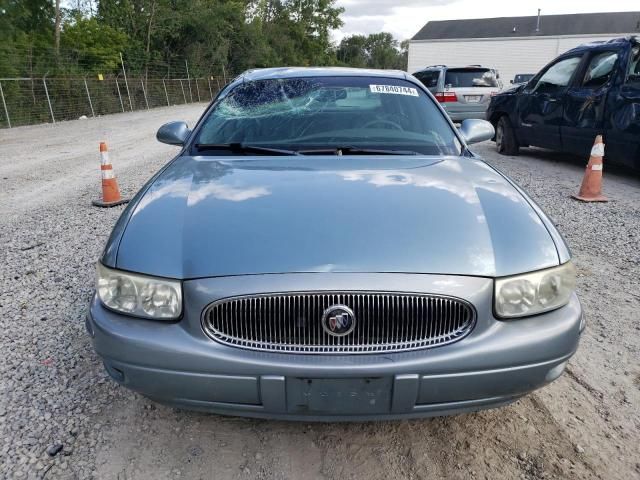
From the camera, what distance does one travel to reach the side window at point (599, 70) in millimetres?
7005

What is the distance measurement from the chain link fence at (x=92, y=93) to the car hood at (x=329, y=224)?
17816mm

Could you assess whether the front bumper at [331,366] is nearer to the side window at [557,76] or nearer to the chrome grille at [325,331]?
the chrome grille at [325,331]

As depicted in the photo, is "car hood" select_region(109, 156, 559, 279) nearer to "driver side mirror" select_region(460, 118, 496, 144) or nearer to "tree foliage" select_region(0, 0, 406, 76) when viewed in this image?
"driver side mirror" select_region(460, 118, 496, 144)

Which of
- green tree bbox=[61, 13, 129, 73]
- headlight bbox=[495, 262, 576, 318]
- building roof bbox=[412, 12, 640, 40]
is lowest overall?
headlight bbox=[495, 262, 576, 318]

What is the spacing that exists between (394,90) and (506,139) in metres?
6.52

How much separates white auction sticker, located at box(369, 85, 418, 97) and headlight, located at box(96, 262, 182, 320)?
2.10 meters

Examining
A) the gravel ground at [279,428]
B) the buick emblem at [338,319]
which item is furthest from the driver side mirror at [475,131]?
the buick emblem at [338,319]

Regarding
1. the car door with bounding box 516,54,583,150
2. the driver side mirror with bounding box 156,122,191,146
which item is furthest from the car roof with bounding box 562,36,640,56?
the driver side mirror with bounding box 156,122,191,146

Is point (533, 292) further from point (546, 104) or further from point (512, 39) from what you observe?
point (512, 39)

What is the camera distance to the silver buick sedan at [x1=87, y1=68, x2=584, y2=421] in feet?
5.83

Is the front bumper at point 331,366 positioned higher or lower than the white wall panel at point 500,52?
lower

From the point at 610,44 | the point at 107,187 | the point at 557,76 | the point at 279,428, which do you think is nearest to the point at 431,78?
the point at 557,76

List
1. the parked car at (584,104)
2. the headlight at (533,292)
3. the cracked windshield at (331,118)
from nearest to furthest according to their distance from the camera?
the headlight at (533,292)
the cracked windshield at (331,118)
the parked car at (584,104)

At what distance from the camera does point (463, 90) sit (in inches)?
478
